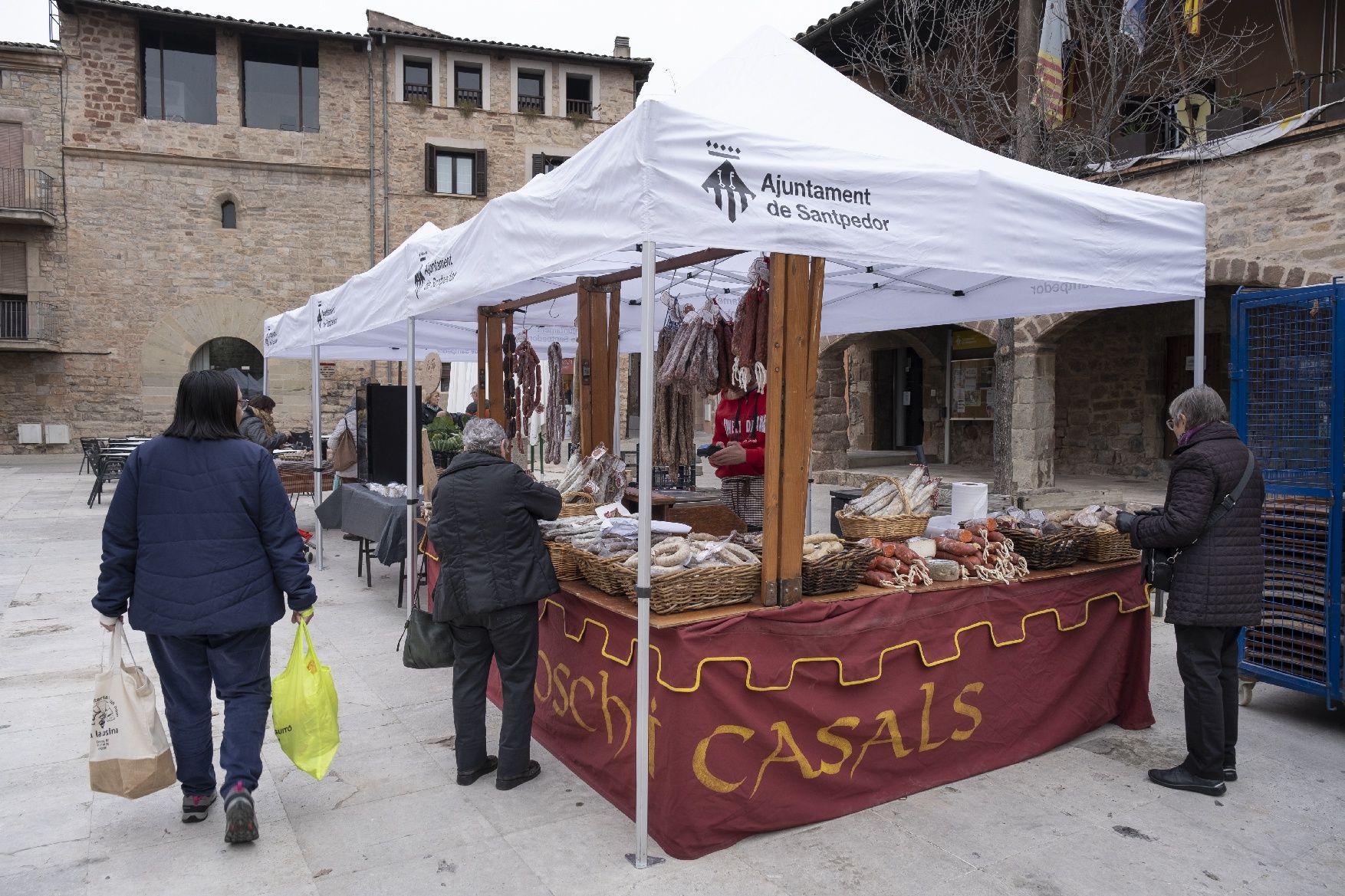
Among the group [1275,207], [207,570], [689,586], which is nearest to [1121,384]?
[1275,207]

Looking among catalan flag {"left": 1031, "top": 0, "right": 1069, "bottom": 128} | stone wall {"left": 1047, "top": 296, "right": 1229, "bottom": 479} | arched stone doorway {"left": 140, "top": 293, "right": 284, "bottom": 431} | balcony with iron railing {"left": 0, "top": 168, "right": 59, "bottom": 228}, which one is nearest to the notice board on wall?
stone wall {"left": 1047, "top": 296, "right": 1229, "bottom": 479}

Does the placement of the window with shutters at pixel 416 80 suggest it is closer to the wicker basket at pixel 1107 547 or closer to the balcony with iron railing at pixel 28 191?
the balcony with iron railing at pixel 28 191

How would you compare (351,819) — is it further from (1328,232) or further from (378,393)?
(1328,232)

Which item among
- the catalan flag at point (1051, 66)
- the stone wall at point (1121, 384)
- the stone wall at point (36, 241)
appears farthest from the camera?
the stone wall at point (36, 241)

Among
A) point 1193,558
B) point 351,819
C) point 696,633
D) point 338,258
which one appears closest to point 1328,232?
point 1193,558

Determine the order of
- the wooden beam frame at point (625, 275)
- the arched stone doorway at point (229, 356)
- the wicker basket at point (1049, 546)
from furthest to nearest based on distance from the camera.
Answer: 1. the arched stone doorway at point (229, 356)
2. the wooden beam frame at point (625, 275)
3. the wicker basket at point (1049, 546)

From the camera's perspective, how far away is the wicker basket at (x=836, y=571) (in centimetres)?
342

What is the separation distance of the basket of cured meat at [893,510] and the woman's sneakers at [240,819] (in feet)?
8.57

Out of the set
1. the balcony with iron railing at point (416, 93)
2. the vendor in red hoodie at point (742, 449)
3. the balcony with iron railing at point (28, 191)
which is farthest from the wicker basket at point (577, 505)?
the balcony with iron railing at point (28, 191)

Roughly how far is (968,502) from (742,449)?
3.95 feet

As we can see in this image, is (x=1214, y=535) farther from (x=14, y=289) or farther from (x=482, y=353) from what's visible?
(x=14, y=289)

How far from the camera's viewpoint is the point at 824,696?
3301mm

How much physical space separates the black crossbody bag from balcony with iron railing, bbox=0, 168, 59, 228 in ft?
80.8

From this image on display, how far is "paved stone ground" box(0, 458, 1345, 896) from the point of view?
2.94 meters
